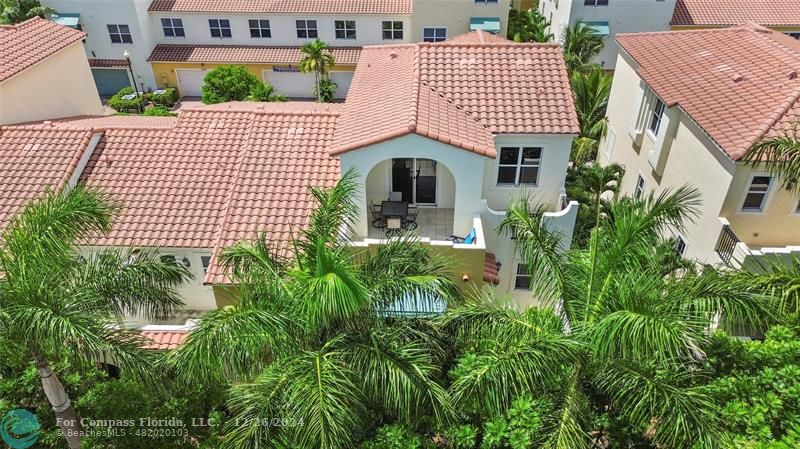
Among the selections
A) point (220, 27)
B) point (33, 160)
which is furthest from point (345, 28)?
point (33, 160)

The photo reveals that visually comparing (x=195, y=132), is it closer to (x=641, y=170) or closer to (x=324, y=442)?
(x=324, y=442)

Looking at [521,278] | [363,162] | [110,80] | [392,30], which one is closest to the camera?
[363,162]

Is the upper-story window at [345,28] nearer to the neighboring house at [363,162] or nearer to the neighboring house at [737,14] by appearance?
the neighboring house at [363,162]

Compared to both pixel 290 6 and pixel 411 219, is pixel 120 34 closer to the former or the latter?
pixel 290 6

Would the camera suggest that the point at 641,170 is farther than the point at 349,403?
Yes

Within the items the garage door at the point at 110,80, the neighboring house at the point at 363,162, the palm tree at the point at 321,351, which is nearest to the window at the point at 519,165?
the neighboring house at the point at 363,162

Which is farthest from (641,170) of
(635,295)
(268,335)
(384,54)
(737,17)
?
(737,17)
